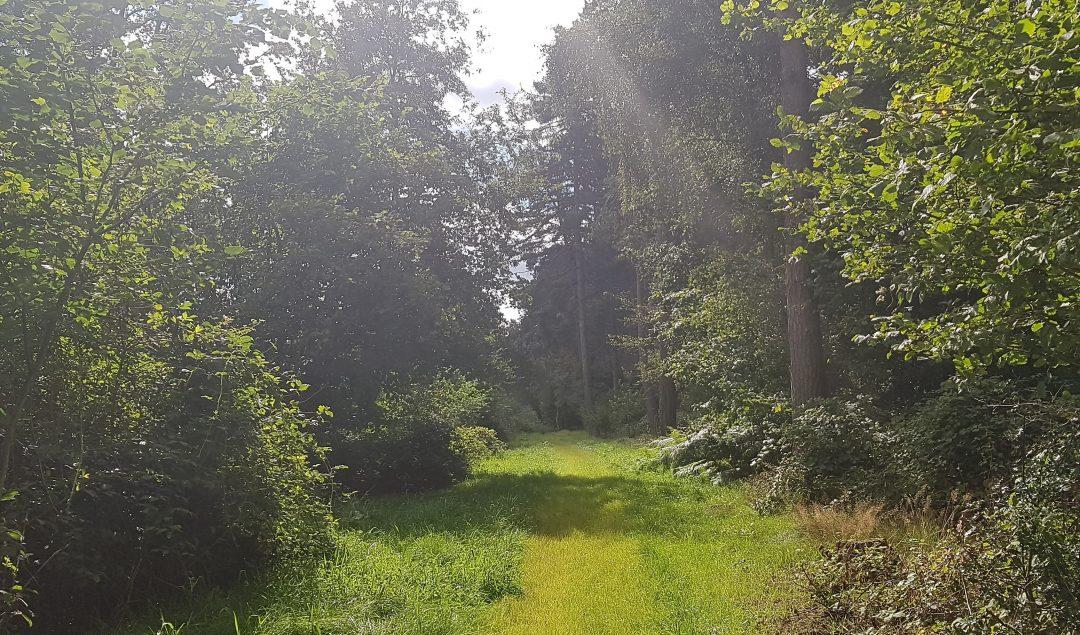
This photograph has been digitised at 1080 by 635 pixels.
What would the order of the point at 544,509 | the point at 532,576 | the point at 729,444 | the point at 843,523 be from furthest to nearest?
the point at 729,444, the point at 544,509, the point at 843,523, the point at 532,576

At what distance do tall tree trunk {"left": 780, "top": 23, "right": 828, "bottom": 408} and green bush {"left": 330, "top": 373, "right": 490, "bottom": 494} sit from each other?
7514 millimetres

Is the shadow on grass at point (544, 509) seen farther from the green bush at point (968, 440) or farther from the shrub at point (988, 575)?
the shrub at point (988, 575)

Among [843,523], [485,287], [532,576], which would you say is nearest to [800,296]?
[843,523]

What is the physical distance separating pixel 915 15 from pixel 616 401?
30.8 meters

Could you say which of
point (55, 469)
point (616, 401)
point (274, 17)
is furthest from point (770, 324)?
point (616, 401)

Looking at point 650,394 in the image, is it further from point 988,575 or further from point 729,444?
point 988,575

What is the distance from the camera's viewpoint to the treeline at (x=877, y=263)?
3852mm

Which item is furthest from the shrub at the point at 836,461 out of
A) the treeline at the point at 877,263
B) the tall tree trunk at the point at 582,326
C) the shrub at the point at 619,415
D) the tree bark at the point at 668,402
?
the tall tree trunk at the point at 582,326

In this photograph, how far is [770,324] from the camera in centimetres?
1428

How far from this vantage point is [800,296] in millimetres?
12242

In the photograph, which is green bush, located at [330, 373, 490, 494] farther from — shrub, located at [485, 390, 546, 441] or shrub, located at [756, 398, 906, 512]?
shrub, located at [485, 390, 546, 441]

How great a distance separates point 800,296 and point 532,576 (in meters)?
7.58

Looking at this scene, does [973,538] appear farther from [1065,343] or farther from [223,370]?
[223,370]

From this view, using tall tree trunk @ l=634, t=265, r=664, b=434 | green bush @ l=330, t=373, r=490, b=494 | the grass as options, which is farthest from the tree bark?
the grass
